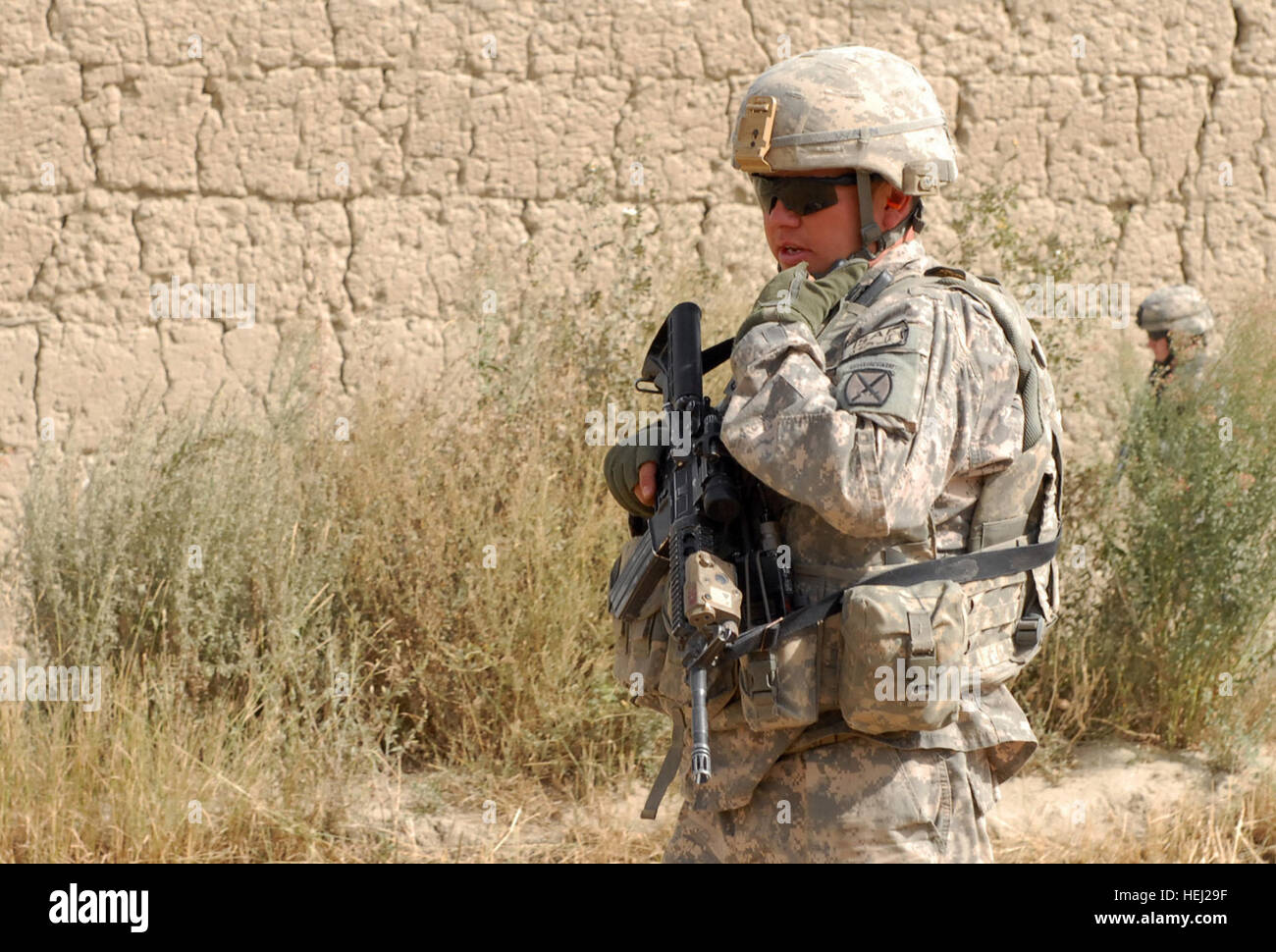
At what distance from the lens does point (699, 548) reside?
7.48 ft

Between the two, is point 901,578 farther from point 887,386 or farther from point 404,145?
point 404,145

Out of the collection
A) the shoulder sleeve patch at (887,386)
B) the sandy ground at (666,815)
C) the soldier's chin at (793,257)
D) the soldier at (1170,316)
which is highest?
the soldier's chin at (793,257)

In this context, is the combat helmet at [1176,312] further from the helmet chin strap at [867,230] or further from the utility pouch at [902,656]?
the utility pouch at [902,656]

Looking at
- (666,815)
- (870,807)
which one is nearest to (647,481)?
(870,807)

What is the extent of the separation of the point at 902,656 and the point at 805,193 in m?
0.80

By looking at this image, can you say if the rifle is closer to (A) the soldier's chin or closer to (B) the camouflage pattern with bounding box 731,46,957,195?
(A) the soldier's chin

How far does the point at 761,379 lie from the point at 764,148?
0.48 metres

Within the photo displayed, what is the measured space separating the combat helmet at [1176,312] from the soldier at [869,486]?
3621 mm

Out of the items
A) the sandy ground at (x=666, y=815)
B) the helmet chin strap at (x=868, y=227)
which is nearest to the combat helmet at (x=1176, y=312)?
the sandy ground at (x=666, y=815)

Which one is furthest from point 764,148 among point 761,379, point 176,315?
point 176,315

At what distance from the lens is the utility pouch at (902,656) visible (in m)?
2.18

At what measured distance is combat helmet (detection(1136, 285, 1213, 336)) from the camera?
5.77 meters

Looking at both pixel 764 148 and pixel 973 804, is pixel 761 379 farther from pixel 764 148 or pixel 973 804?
pixel 973 804

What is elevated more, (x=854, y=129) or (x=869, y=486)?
(x=854, y=129)
